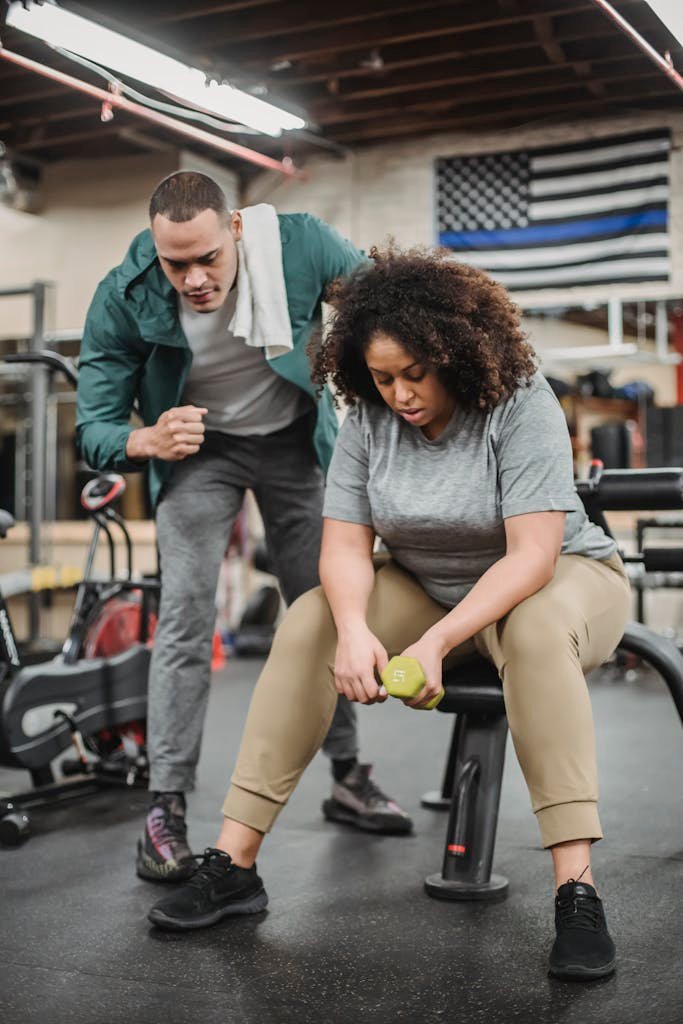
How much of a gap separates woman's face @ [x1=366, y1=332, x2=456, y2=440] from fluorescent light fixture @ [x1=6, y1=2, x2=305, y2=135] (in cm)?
301

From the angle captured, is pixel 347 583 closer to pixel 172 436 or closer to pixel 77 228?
pixel 172 436

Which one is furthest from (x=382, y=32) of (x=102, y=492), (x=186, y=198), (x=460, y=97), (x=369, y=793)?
(x=369, y=793)

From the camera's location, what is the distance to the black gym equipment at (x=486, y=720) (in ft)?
6.38

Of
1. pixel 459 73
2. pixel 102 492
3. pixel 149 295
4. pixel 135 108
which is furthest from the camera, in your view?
pixel 459 73

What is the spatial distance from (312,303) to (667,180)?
4.49m

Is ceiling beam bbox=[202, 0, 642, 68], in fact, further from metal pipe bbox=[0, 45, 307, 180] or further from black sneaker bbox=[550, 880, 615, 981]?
black sneaker bbox=[550, 880, 615, 981]

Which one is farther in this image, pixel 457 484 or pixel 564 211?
pixel 564 211

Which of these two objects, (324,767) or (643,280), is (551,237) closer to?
(643,280)

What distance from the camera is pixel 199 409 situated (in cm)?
210

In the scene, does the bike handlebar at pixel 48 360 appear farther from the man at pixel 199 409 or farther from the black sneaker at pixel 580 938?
the black sneaker at pixel 580 938

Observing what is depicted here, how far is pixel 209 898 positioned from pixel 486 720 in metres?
0.58

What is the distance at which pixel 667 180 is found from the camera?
6.17 m

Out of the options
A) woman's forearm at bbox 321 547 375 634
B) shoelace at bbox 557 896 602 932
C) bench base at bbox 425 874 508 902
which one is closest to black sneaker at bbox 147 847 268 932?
bench base at bbox 425 874 508 902

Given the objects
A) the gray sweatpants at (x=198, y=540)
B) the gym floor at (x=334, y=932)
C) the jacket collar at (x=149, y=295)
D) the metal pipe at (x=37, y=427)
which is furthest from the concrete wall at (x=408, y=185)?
the jacket collar at (x=149, y=295)
